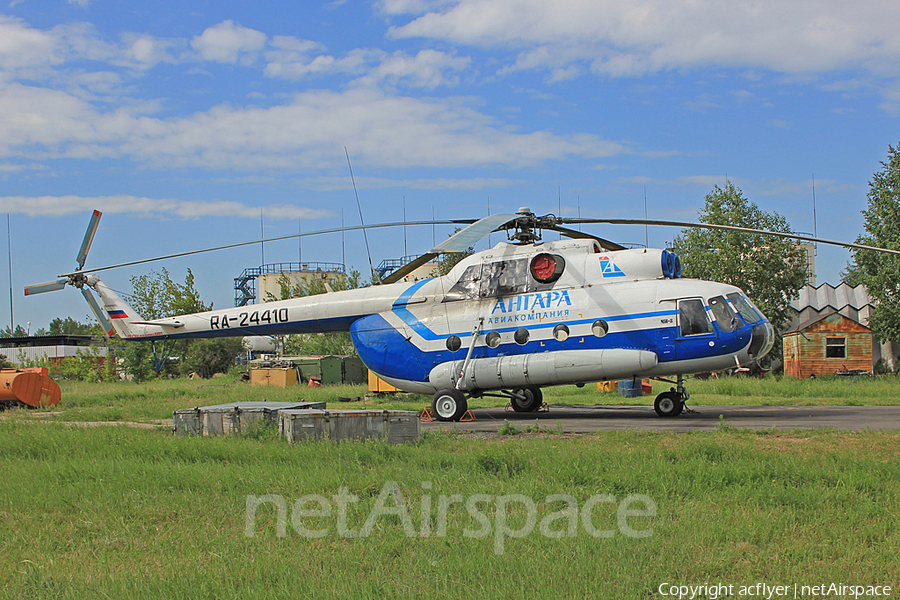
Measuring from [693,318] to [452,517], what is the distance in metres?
10.2

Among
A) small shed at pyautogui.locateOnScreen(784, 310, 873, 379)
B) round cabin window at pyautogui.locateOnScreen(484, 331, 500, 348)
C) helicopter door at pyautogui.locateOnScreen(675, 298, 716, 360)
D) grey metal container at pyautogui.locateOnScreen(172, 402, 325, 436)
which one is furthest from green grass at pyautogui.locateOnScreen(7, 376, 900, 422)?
small shed at pyautogui.locateOnScreen(784, 310, 873, 379)

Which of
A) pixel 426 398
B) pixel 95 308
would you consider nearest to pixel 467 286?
pixel 426 398

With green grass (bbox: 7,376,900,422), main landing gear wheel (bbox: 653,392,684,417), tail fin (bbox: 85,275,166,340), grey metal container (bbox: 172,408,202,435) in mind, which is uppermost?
tail fin (bbox: 85,275,166,340)

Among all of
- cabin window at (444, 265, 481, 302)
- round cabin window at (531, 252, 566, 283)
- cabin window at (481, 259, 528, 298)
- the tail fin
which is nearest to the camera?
round cabin window at (531, 252, 566, 283)

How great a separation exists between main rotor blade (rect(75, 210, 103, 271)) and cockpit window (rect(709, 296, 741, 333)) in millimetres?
16876

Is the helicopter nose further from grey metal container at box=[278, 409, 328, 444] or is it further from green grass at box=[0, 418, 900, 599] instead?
grey metal container at box=[278, 409, 328, 444]

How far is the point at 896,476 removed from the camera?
7.62 m

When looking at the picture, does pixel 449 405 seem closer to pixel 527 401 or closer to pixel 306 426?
pixel 527 401

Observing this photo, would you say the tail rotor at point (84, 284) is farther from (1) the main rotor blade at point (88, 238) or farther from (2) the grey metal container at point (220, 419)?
(2) the grey metal container at point (220, 419)

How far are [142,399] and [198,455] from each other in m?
16.2

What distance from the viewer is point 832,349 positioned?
35.3 m

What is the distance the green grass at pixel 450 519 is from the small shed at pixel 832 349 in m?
27.4

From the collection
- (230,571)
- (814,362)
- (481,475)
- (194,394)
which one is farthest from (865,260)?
(230,571)

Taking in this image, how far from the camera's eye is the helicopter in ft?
49.4
